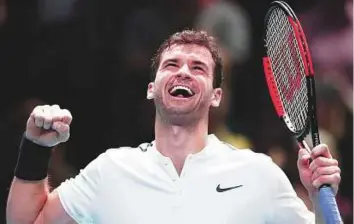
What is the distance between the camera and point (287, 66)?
13.4 ft

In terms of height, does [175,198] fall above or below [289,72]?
below

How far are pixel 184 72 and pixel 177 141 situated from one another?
0.92 ft

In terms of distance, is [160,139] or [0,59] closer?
[160,139]

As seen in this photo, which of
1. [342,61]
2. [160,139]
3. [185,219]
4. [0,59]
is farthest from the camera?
[342,61]

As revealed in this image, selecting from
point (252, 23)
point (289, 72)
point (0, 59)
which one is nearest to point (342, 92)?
point (252, 23)

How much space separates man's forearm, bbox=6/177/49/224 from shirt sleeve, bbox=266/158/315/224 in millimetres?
913

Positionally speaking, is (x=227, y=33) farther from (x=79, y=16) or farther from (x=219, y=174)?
(x=219, y=174)

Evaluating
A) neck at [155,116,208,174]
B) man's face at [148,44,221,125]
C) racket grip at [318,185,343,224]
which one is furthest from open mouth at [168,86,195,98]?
racket grip at [318,185,343,224]

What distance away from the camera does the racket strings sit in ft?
12.7

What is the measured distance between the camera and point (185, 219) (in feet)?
12.0

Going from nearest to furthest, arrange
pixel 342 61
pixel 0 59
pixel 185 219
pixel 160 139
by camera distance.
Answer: pixel 185 219, pixel 160 139, pixel 0 59, pixel 342 61

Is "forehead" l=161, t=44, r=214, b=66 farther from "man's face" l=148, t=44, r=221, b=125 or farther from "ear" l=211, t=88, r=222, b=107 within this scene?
"ear" l=211, t=88, r=222, b=107

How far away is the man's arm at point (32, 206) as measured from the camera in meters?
3.82

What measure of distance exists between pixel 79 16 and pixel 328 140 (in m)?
1.89
